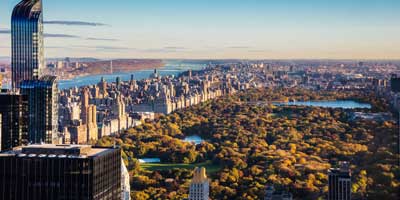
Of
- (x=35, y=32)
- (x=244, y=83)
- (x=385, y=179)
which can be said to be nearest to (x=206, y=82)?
(x=244, y=83)

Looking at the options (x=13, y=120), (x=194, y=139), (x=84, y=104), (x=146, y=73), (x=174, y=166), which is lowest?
(x=174, y=166)

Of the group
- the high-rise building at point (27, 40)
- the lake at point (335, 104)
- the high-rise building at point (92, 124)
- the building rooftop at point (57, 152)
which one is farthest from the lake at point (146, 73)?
the building rooftop at point (57, 152)

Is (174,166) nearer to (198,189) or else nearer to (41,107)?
(41,107)

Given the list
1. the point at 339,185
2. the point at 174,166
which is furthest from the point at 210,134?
the point at 339,185

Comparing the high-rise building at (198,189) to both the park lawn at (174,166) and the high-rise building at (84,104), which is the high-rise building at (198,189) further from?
the high-rise building at (84,104)

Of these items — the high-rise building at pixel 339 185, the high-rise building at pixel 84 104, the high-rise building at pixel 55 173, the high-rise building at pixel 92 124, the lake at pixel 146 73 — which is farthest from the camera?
the high-rise building at pixel 84 104

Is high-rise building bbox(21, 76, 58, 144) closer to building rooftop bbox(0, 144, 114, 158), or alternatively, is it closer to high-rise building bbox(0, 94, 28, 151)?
high-rise building bbox(0, 94, 28, 151)
